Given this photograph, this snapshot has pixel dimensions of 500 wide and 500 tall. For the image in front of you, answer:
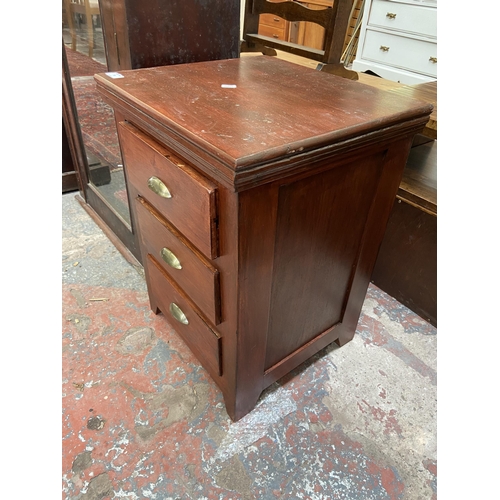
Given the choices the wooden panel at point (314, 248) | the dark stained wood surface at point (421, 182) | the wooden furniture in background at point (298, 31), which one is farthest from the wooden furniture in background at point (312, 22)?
the wooden furniture in background at point (298, 31)

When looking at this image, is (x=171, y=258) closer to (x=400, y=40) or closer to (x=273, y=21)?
(x=400, y=40)

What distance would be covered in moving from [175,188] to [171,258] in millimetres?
214

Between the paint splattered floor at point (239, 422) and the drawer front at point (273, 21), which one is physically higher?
the drawer front at point (273, 21)

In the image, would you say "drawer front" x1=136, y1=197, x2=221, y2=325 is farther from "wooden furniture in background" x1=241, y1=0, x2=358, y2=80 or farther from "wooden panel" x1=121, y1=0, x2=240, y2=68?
"wooden furniture in background" x1=241, y1=0, x2=358, y2=80

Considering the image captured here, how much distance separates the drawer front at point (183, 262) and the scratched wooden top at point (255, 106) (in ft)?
0.82

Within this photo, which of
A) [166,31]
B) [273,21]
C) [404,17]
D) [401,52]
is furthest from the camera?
[273,21]

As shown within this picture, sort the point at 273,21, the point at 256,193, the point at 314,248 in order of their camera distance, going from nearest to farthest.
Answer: the point at 256,193 → the point at 314,248 → the point at 273,21

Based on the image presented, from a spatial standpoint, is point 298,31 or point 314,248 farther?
point 298,31

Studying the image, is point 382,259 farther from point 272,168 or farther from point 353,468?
point 272,168

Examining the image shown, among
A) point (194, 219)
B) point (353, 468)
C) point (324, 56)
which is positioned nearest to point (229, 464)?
point (353, 468)

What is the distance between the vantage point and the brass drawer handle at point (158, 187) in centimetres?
74

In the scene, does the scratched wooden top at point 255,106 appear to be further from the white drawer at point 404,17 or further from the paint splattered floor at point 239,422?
the white drawer at point 404,17

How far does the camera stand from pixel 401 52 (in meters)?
2.80

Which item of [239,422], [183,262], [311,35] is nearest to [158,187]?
[183,262]
